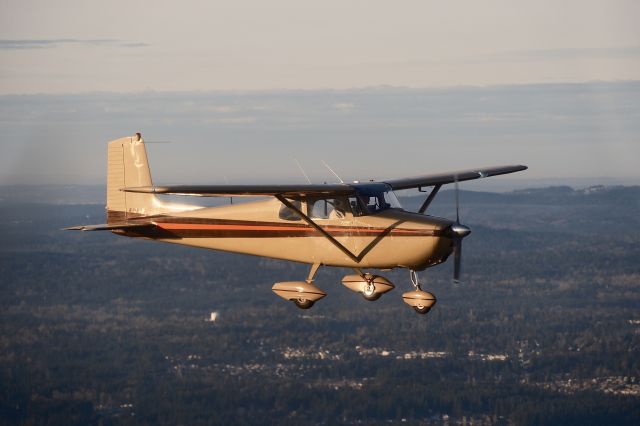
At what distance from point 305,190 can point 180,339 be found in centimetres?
15744

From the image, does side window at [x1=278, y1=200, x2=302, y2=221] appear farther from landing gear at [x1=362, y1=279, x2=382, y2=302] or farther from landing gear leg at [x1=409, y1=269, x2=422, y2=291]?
landing gear leg at [x1=409, y1=269, x2=422, y2=291]

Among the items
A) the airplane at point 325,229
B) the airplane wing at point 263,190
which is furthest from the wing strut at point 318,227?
the airplane wing at point 263,190

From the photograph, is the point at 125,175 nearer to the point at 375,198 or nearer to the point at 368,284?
the point at 368,284

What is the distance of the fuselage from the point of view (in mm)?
36250

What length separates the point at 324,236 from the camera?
3716 centimetres

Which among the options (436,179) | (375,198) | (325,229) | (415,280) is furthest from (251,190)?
(436,179)

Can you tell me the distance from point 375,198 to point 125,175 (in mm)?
10631

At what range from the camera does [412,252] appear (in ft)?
119

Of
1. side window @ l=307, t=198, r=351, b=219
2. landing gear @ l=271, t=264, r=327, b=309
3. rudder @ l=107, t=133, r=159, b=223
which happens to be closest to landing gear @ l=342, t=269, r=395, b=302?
landing gear @ l=271, t=264, r=327, b=309

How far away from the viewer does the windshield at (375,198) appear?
36.7 meters

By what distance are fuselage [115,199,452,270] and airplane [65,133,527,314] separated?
3 centimetres

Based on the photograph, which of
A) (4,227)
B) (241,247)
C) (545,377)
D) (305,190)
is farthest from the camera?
(545,377)

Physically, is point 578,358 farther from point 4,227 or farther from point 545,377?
point 4,227

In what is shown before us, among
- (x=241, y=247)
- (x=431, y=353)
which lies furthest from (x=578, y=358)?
(x=241, y=247)
